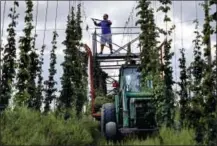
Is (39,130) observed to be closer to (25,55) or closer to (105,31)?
(105,31)

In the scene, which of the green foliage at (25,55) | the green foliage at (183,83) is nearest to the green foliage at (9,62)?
the green foliage at (25,55)

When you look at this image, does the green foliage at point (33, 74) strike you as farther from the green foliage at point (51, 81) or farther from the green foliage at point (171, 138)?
the green foliage at point (171, 138)

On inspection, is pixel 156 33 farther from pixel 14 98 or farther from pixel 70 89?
pixel 70 89

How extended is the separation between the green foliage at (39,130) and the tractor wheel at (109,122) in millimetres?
473

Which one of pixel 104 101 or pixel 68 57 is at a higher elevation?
pixel 68 57

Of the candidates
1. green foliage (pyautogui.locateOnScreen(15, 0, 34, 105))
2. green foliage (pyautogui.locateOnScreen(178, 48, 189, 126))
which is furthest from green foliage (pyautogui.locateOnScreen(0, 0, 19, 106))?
green foliage (pyautogui.locateOnScreen(178, 48, 189, 126))

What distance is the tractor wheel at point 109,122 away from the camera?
14.7 metres

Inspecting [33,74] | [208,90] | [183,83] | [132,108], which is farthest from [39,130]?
[33,74]

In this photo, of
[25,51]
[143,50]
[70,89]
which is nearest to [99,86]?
[143,50]

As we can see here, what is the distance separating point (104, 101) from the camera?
1838 centimetres

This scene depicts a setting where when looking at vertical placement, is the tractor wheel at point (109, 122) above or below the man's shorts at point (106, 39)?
below

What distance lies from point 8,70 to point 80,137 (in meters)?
11.4

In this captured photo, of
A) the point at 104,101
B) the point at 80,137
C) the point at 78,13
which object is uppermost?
the point at 78,13

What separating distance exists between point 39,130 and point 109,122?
2.53 m
